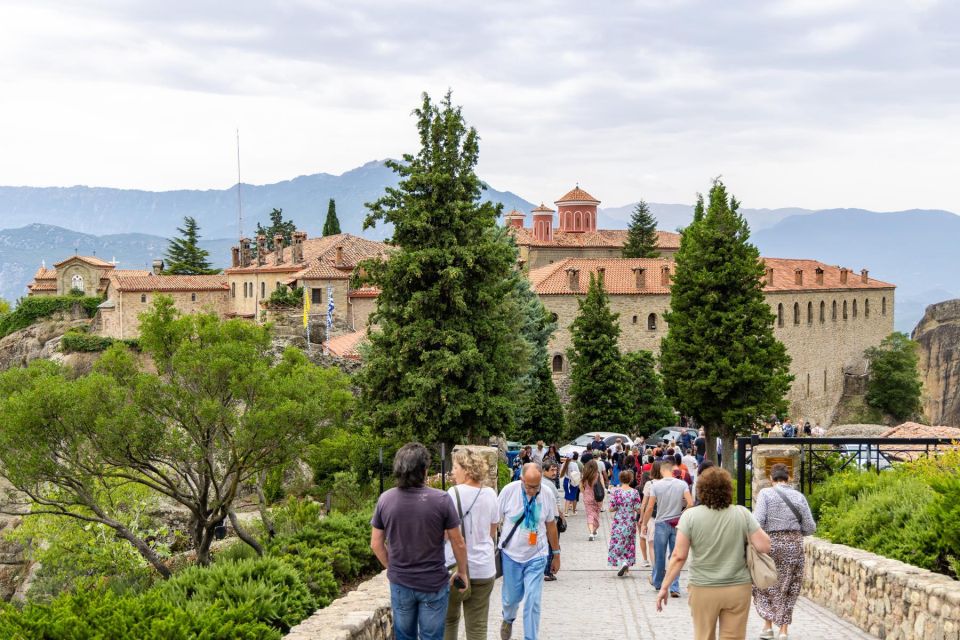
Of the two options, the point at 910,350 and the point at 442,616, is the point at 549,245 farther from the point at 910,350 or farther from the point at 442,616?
the point at 442,616

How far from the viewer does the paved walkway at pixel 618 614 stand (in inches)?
388

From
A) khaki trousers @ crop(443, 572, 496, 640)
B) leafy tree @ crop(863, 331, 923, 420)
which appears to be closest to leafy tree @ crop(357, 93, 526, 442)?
khaki trousers @ crop(443, 572, 496, 640)

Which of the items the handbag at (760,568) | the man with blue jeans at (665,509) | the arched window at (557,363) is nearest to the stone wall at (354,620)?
the handbag at (760,568)

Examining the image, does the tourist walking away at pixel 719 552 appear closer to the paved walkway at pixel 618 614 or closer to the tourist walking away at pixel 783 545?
the tourist walking away at pixel 783 545

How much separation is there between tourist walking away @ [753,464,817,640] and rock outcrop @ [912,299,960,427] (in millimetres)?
74664

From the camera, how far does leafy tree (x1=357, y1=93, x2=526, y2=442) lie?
964 inches

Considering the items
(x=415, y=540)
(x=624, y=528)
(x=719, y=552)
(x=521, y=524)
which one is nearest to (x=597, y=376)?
(x=624, y=528)

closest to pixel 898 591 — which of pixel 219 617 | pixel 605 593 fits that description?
pixel 605 593

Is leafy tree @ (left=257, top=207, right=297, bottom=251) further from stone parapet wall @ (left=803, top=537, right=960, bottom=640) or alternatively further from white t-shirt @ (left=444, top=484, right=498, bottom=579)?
white t-shirt @ (left=444, top=484, right=498, bottom=579)

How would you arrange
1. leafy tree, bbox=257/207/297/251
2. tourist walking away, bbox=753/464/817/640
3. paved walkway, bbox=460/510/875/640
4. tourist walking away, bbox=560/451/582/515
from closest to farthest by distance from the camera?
1. tourist walking away, bbox=753/464/817/640
2. paved walkway, bbox=460/510/875/640
3. tourist walking away, bbox=560/451/582/515
4. leafy tree, bbox=257/207/297/251

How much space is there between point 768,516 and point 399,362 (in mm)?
16012

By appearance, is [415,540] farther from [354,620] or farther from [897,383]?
[897,383]

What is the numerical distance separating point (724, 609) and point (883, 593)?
2.94 m

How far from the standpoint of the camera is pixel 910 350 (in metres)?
77.1
